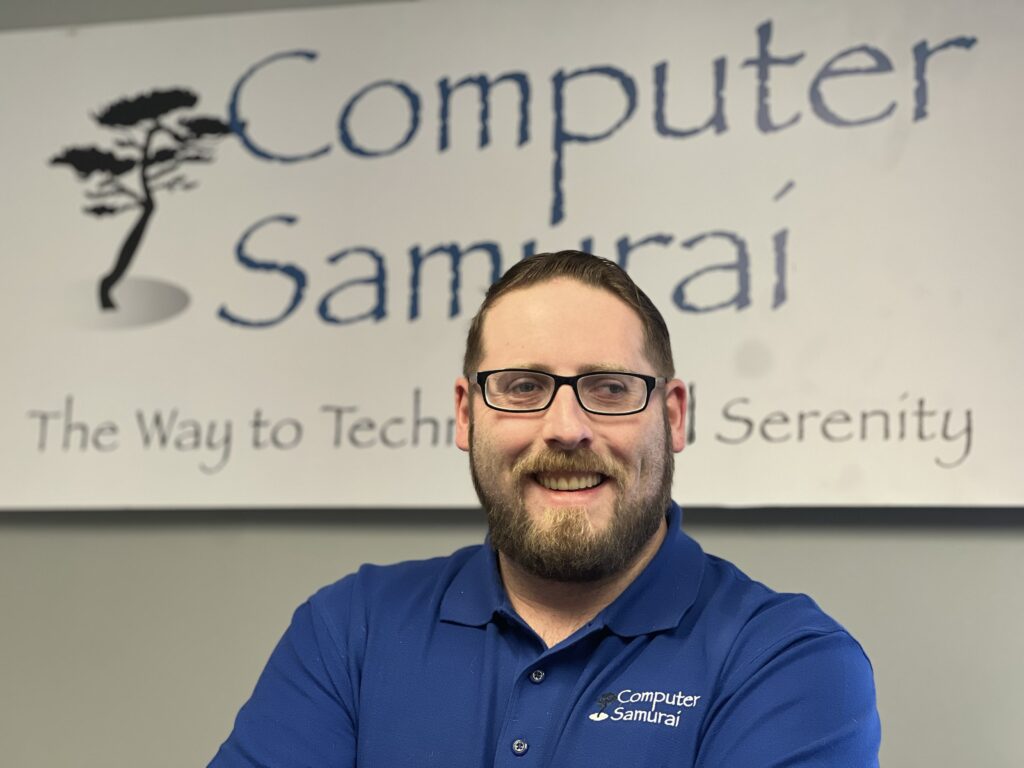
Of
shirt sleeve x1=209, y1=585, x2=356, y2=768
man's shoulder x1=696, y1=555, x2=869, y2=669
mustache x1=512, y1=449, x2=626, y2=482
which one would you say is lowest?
shirt sleeve x1=209, y1=585, x2=356, y2=768

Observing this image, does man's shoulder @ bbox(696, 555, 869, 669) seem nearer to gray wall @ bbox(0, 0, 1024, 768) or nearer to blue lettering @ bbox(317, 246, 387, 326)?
gray wall @ bbox(0, 0, 1024, 768)

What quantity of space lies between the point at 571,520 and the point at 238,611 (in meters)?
0.83

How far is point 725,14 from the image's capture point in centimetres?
182

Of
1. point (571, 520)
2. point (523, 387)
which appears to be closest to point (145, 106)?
point (523, 387)

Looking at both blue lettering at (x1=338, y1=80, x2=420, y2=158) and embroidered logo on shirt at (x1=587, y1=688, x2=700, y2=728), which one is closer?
embroidered logo on shirt at (x1=587, y1=688, x2=700, y2=728)

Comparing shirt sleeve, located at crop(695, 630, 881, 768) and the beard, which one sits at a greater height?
the beard

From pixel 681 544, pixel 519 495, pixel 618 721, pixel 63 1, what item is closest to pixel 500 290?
pixel 519 495

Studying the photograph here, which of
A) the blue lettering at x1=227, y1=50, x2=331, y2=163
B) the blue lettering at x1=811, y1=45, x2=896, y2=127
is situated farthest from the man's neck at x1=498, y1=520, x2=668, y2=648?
the blue lettering at x1=227, y1=50, x2=331, y2=163

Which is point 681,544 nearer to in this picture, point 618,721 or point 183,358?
point 618,721

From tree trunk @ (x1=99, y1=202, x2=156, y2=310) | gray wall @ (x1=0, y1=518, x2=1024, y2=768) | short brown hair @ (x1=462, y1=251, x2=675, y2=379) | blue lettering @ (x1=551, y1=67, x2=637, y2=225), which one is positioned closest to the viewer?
short brown hair @ (x1=462, y1=251, x2=675, y2=379)

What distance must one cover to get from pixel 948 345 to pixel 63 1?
59.5 inches

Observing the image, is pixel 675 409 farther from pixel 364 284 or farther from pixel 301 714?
pixel 364 284

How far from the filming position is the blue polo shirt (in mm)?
1123

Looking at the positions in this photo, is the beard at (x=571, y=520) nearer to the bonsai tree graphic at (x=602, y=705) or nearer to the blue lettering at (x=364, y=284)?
the bonsai tree graphic at (x=602, y=705)
